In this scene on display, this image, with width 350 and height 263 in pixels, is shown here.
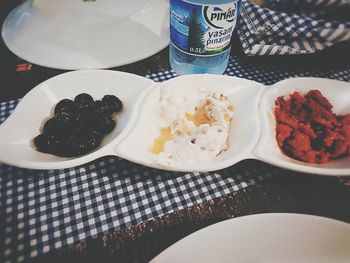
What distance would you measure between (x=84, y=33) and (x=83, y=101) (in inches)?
15.6

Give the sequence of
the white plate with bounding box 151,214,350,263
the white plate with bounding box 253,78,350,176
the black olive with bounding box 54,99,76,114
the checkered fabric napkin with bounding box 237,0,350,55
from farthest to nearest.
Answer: the checkered fabric napkin with bounding box 237,0,350,55 → the black olive with bounding box 54,99,76,114 → the white plate with bounding box 253,78,350,176 → the white plate with bounding box 151,214,350,263

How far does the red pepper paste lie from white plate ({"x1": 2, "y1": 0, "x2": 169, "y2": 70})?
0.51 meters

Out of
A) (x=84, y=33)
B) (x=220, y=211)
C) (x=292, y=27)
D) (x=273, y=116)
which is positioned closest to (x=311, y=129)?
(x=273, y=116)

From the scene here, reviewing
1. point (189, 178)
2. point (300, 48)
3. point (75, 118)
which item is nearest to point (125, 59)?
point (75, 118)

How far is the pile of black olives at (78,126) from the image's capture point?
64cm

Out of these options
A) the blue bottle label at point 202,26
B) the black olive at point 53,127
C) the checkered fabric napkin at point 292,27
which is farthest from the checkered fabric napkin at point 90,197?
the checkered fabric napkin at point 292,27

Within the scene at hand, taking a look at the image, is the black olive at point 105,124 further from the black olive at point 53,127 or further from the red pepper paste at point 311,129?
the red pepper paste at point 311,129

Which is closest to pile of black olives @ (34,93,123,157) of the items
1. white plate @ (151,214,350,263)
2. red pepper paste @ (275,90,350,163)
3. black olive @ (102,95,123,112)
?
black olive @ (102,95,123,112)

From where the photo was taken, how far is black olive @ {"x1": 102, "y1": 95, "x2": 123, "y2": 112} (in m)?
0.75

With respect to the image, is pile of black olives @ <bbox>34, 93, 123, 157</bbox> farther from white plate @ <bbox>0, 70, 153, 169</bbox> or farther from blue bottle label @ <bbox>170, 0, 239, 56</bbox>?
blue bottle label @ <bbox>170, 0, 239, 56</bbox>

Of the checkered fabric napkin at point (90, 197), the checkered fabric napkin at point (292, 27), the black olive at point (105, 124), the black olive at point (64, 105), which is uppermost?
the checkered fabric napkin at point (292, 27)

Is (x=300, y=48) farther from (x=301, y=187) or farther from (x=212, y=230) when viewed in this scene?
(x=212, y=230)

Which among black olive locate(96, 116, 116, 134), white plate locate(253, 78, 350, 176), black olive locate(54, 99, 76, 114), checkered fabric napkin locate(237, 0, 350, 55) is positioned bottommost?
black olive locate(96, 116, 116, 134)

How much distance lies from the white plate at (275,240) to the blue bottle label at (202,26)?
0.49 meters
